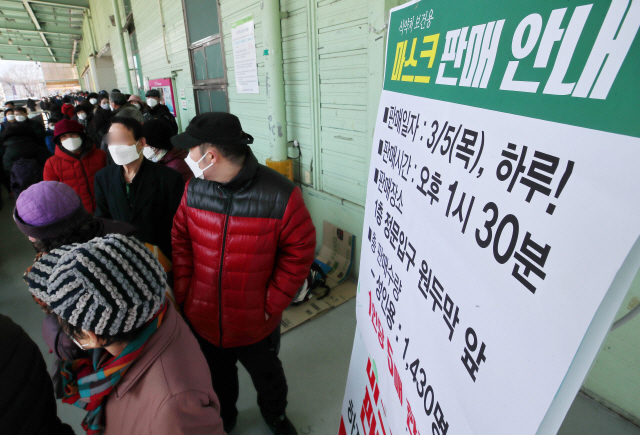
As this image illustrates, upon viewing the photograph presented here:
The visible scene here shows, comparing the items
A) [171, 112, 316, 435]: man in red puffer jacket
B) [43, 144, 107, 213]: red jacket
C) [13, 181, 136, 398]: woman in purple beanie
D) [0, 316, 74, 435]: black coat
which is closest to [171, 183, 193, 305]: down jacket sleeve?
[171, 112, 316, 435]: man in red puffer jacket

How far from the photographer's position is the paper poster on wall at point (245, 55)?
371 centimetres

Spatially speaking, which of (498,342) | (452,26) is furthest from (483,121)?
(498,342)

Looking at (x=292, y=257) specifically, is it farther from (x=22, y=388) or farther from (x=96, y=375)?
(x=22, y=388)

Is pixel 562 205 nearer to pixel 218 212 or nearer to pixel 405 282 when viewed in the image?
pixel 405 282

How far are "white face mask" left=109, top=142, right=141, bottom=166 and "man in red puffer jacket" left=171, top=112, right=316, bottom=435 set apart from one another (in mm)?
678

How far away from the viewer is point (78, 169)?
2744 mm

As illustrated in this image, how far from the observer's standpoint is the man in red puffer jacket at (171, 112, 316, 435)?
1474mm

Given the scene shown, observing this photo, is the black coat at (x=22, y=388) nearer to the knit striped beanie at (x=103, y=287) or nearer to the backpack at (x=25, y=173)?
the knit striped beanie at (x=103, y=287)

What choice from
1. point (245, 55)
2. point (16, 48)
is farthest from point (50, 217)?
point (16, 48)

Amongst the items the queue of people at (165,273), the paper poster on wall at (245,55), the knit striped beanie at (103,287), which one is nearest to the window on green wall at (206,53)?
the paper poster on wall at (245,55)

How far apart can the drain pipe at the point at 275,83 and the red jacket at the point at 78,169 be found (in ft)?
5.30

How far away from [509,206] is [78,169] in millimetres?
3256

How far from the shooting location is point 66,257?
843 millimetres

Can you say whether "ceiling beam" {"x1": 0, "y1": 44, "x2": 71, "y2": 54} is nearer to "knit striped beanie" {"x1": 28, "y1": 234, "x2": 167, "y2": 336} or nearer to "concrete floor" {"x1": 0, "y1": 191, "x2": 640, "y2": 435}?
"concrete floor" {"x1": 0, "y1": 191, "x2": 640, "y2": 435}
